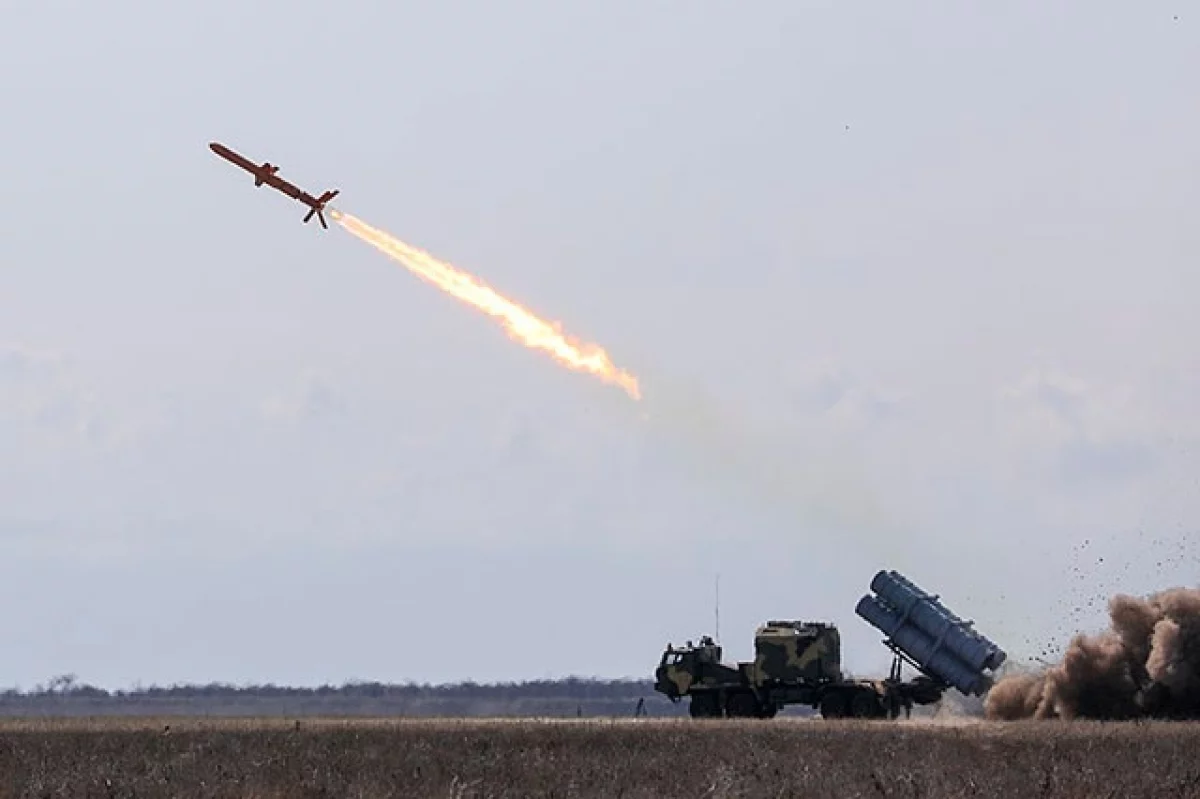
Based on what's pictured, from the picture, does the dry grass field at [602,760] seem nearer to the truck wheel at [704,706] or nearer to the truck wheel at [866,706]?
the truck wheel at [866,706]

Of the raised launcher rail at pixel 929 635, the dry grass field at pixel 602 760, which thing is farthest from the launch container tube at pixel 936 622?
the dry grass field at pixel 602 760

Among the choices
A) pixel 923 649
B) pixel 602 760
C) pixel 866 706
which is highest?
pixel 923 649

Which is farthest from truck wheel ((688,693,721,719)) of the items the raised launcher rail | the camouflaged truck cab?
the raised launcher rail

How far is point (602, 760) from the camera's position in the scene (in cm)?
3700

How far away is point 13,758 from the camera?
38.2 metres

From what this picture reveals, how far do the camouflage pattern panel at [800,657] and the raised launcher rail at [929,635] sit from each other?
161 centimetres

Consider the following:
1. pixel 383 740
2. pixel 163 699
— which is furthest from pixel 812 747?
pixel 163 699

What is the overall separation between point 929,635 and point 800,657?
4272 millimetres

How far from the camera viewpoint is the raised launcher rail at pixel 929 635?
6084cm

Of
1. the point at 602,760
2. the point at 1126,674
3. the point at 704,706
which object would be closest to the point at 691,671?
the point at 704,706

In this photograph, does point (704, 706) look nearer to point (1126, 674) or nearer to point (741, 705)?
point (741, 705)

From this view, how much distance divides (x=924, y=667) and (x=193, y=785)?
114 ft

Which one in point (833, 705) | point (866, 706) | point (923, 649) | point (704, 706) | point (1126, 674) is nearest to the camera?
point (1126, 674)

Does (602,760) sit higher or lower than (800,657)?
lower
